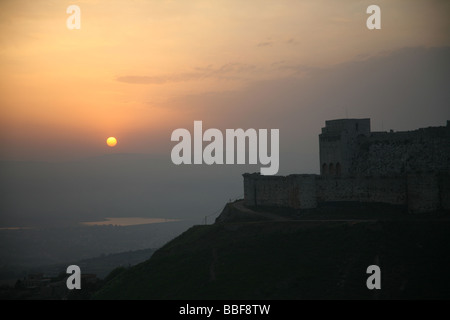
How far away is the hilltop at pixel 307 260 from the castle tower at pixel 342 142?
26.6ft

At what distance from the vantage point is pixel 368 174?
244ft

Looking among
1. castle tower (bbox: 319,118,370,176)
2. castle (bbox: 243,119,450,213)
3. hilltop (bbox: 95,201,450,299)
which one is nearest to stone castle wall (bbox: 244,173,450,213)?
castle (bbox: 243,119,450,213)

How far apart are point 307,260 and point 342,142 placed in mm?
21697

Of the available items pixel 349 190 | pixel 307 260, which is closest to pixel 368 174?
pixel 349 190

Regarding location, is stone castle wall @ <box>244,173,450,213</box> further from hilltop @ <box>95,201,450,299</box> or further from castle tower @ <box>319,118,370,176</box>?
castle tower @ <box>319,118,370,176</box>

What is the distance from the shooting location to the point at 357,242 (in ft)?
200

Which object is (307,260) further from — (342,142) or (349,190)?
(342,142)

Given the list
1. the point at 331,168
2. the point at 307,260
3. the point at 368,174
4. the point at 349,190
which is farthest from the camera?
the point at 331,168

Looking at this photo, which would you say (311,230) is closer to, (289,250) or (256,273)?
(289,250)

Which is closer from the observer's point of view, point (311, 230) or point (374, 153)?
point (311, 230)
